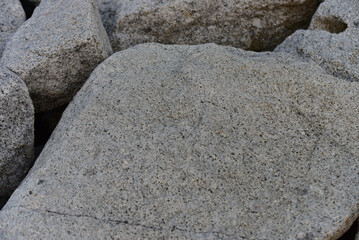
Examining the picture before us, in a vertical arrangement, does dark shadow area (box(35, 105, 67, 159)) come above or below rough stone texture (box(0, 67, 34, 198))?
below

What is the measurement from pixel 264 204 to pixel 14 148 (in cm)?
88

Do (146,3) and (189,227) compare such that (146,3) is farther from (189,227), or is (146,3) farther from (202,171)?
(189,227)

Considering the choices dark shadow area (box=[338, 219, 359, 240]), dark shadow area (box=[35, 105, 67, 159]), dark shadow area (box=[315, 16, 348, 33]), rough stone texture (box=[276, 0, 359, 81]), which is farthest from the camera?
dark shadow area (box=[35, 105, 67, 159])

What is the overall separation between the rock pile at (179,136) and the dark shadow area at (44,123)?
6.2 inches

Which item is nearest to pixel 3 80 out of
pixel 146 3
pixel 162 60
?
pixel 162 60

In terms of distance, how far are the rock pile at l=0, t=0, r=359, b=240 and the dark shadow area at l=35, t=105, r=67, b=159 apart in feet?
0.52

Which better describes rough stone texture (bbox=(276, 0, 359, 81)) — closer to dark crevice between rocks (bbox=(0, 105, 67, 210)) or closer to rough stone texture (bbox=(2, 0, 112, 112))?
rough stone texture (bbox=(2, 0, 112, 112))

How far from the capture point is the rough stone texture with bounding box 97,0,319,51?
6.30 ft

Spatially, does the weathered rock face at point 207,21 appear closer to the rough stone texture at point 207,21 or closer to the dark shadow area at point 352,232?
the rough stone texture at point 207,21

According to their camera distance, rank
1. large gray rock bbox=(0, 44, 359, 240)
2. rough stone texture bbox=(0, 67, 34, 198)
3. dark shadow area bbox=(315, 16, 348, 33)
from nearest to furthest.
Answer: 1. large gray rock bbox=(0, 44, 359, 240)
2. rough stone texture bbox=(0, 67, 34, 198)
3. dark shadow area bbox=(315, 16, 348, 33)

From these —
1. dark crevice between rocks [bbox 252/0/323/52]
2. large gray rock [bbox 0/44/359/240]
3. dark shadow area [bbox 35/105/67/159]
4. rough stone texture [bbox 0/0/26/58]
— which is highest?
rough stone texture [bbox 0/0/26/58]

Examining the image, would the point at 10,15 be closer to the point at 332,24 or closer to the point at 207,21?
the point at 207,21

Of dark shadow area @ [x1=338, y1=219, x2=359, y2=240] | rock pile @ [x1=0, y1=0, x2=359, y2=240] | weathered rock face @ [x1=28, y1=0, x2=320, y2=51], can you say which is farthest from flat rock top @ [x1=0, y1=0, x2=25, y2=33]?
dark shadow area @ [x1=338, y1=219, x2=359, y2=240]

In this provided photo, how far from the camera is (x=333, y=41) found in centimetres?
169
